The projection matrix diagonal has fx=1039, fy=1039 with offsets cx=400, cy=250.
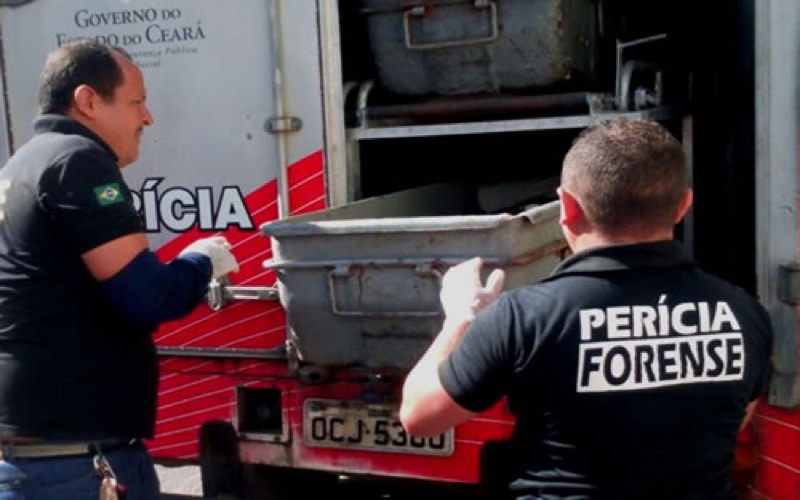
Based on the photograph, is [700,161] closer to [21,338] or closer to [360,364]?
[360,364]

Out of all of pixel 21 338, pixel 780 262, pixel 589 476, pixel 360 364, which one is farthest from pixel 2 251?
pixel 780 262

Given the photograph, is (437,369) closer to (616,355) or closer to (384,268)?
(616,355)

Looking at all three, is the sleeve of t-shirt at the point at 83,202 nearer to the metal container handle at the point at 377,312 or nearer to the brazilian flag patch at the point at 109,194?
the brazilian flag patch at the point at 109,194

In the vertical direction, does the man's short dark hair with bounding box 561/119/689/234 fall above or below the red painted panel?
above

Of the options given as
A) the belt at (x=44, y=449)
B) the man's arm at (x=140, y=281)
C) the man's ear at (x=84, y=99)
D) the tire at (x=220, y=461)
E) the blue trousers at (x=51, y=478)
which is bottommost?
the tire at (x=220, y=461)

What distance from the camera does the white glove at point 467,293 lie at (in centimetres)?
182

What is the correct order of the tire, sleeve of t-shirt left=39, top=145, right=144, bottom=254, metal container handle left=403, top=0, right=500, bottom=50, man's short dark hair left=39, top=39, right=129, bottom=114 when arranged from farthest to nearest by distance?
1. the tire
2. metal container handle left=403, top=0, right=500, bottom=50
3. man's short dark hair left=39, top=39, right=129, bottom=114
4. sleeve of t-shirt left=39, top=145, right=144, bottom=254

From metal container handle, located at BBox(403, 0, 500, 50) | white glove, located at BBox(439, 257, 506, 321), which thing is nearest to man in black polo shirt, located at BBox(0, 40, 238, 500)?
white glove, located at BBox(439, 257, 506, 321)

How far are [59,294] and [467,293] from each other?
38.9 inches

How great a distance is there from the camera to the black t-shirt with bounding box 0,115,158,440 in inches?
88.7

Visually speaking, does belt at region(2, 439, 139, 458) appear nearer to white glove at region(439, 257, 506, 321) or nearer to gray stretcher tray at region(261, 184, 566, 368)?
gray stretcher tray at region(261, 184, 566, 368)

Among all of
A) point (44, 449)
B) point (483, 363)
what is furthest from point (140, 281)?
point (483, 363)

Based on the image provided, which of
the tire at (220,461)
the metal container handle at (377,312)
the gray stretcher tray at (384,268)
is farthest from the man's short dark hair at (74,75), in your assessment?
the tire at (220,461)

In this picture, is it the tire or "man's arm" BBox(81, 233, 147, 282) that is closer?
"man's arm" BBox(81, 233, 147, 282)
